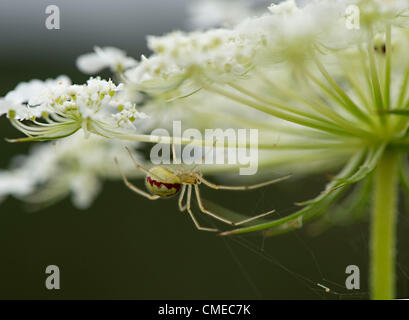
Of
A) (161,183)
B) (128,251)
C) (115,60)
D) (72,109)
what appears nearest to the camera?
(72,109)

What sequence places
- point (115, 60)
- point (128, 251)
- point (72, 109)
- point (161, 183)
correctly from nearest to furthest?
point (72, 109) < point (115, 60) < point (161, 183) < point (128, 251)

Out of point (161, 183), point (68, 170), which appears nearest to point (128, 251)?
point (68, 170)

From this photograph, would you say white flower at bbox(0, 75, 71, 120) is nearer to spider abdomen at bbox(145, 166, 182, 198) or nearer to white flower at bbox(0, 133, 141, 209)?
spider abdomen at bbox(145, 166, 182, 198)

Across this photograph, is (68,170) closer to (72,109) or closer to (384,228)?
(72,109)

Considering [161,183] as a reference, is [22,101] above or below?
above

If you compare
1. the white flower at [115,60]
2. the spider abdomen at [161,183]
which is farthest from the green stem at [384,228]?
the white flower at [115,60]

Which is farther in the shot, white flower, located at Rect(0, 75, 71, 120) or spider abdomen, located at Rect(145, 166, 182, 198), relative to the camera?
spider abdomen, located at Rect(145, 166, 182, 198)

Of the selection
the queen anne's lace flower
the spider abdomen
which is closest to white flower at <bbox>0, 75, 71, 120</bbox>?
the queen anne's lace flower
